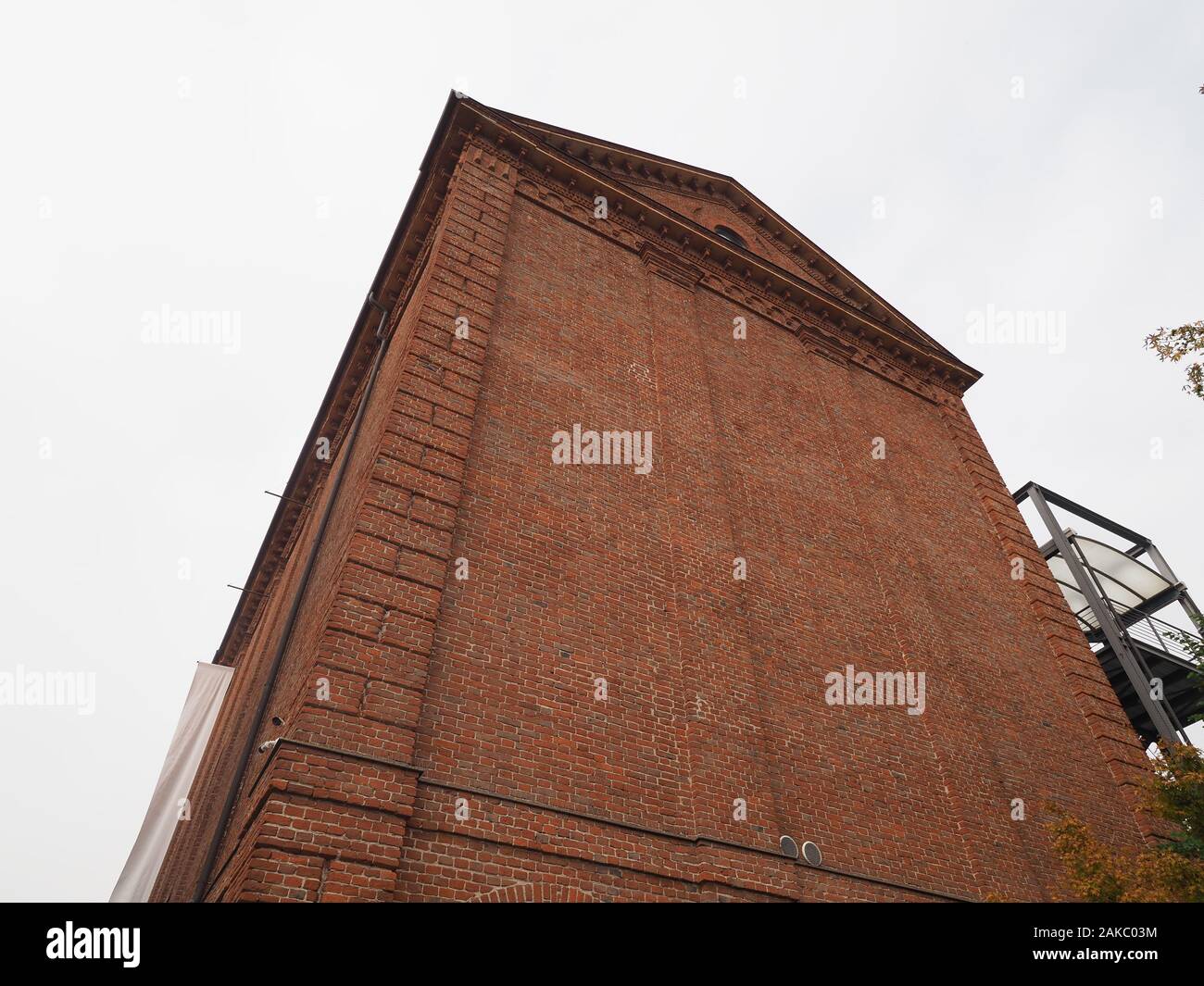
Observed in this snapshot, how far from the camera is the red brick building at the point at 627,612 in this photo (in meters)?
6.32

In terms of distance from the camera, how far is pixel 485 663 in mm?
7141

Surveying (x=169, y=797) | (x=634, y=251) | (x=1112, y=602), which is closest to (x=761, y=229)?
(x=634, y=251)

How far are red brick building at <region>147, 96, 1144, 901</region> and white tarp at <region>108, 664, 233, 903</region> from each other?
60cm

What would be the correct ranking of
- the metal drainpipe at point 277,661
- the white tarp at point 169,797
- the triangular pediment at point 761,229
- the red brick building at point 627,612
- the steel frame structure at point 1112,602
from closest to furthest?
the red brick building at point 627,612
the metal drainpipe at point 277,661
the white tarp at point 169,797
the steel frame structure at point 1112,602
the triangular pediment at point 761,229

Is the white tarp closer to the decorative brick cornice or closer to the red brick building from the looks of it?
the red brick building

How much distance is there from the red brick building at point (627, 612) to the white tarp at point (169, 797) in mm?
596

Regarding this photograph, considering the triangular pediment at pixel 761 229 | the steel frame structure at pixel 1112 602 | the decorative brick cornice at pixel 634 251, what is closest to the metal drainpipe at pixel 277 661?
the decorative brick cornice at pixel 634 251

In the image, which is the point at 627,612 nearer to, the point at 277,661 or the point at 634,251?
the point at 277,661

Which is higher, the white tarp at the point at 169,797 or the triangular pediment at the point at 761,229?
the triangular pediment at the point at 761,229

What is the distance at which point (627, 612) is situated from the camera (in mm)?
8352

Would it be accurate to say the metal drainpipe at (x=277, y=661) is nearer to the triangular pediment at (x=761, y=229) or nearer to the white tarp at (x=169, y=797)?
the white tarp at (x=169, y=797)

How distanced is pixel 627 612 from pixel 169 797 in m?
10.3

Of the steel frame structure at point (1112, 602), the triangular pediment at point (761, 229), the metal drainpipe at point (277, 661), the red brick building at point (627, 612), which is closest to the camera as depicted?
the red brick building at point (627, 612)
